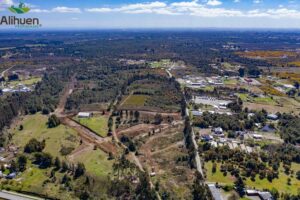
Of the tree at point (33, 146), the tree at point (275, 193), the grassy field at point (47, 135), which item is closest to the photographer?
the tree at point (275, 193)

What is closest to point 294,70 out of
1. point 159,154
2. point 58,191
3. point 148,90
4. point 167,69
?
point 167,69

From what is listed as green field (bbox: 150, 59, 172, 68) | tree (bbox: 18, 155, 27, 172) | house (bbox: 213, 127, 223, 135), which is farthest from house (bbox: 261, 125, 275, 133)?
green field (bbox: 150, 59, 172, 68)

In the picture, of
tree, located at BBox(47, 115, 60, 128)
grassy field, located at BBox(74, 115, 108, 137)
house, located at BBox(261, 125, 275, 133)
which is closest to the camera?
house, located at BBox(261, 125, 275, 133)

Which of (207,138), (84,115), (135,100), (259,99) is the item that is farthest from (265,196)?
(259,99)

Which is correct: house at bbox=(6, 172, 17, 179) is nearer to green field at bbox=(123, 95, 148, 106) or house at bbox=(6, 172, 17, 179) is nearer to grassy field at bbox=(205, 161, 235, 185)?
grassy field at bbox=(205, 161, 235, 185)

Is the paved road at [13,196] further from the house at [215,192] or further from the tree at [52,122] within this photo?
the tree at [52,122]

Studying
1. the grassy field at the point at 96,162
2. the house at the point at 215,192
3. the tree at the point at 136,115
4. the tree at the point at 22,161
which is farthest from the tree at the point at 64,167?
the tree at the point at 136,115
